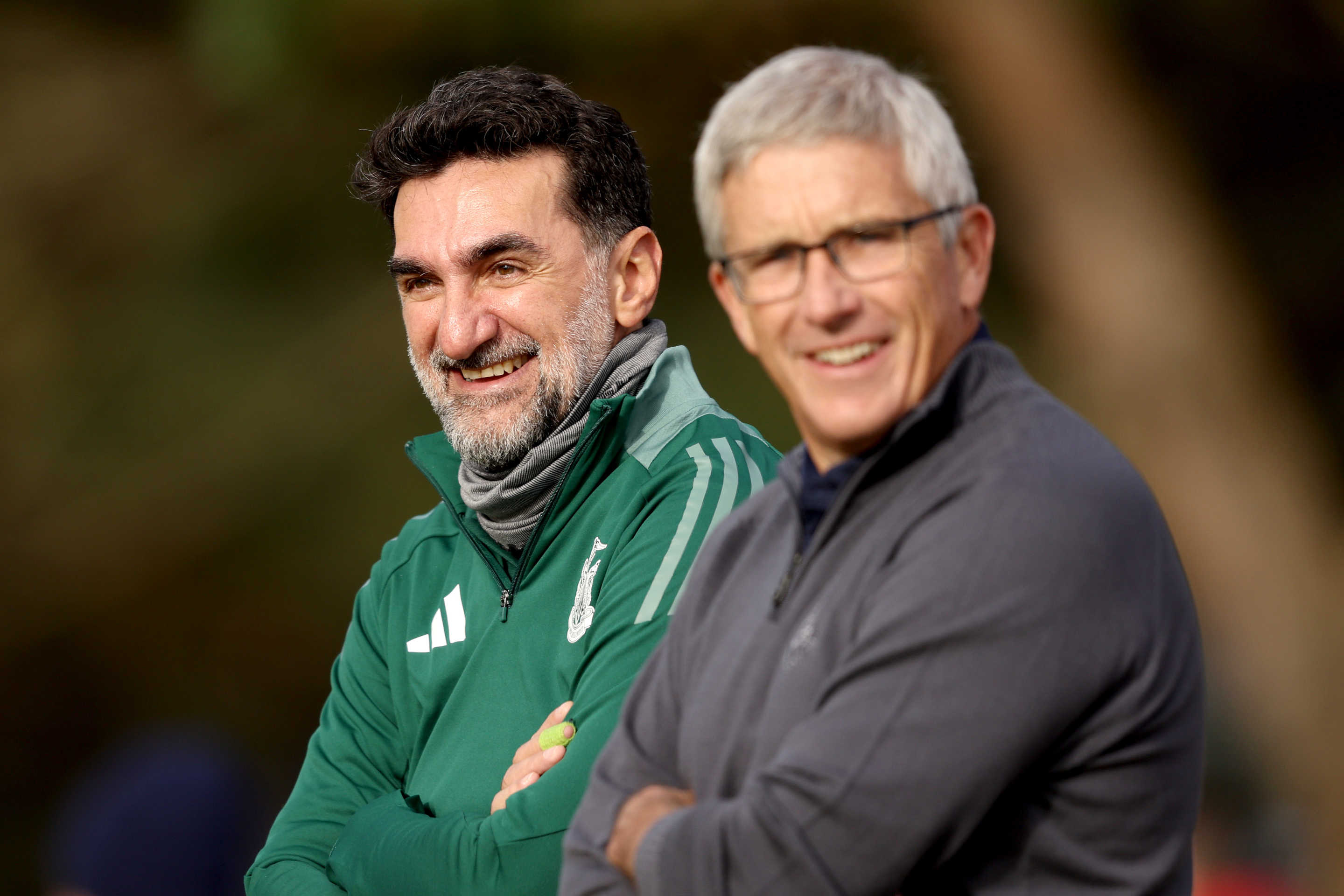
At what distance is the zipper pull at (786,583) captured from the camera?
1.66 metres

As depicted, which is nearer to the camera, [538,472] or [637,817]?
[637,817]

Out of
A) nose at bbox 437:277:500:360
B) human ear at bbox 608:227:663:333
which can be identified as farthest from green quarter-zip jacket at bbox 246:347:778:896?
nose at bbox 437:277:500:360

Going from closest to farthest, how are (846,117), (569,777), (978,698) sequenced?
1. (978,698)
2. (846,117)
3. (569,777)

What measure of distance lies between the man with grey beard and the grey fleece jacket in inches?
28.7

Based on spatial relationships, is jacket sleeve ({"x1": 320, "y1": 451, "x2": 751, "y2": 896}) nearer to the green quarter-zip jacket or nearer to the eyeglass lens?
the green quarter-zip jacket

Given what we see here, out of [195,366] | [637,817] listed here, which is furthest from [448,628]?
[195,366]

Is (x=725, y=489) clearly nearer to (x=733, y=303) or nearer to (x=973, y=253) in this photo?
(x=733, y=303)

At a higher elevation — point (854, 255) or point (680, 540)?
point (854, 255)

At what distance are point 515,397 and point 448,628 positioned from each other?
0.36m

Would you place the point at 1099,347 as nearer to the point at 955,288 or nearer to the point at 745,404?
the point at 745,404

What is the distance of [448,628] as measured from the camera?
2.52 metres

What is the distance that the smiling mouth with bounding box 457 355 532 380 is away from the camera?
256 cm

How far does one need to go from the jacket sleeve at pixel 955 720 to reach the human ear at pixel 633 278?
1203 mm

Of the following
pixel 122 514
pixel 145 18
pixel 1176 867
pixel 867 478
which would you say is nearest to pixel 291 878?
→ pixel 867 478
